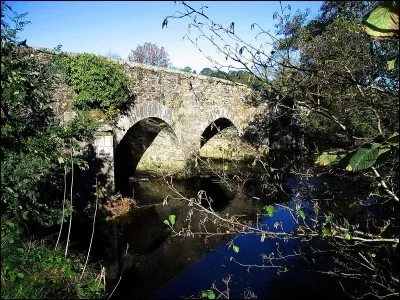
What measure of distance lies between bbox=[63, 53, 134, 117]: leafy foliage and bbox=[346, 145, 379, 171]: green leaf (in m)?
7.94

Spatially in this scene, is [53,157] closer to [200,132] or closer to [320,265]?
[320,265]

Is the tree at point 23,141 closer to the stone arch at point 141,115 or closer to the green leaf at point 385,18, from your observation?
the green leaf at point 385,18

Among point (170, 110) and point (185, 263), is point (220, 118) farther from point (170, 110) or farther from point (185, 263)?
point (185, 263)


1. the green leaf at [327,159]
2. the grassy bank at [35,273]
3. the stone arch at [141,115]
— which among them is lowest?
the grassy bank at [35,273]

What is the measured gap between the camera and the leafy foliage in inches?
340

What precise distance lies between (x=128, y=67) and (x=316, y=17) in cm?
1080

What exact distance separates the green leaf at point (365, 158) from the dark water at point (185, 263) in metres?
2.29

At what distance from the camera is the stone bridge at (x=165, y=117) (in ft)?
33.3

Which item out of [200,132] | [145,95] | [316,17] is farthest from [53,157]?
[316,17]

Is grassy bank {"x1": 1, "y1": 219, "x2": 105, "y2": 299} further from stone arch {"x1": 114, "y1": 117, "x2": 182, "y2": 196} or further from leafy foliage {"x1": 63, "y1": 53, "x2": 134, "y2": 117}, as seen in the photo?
stone arch {"x1": 114, "y1": 117, "x2": 182, "y2": 196}

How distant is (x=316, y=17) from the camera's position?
53.6 ft

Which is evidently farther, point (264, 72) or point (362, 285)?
point (362, 285)

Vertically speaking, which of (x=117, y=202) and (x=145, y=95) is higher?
(x=145, y=95)

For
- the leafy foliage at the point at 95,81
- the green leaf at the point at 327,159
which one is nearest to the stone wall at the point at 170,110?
the leafy foliage at the point at 95,81
